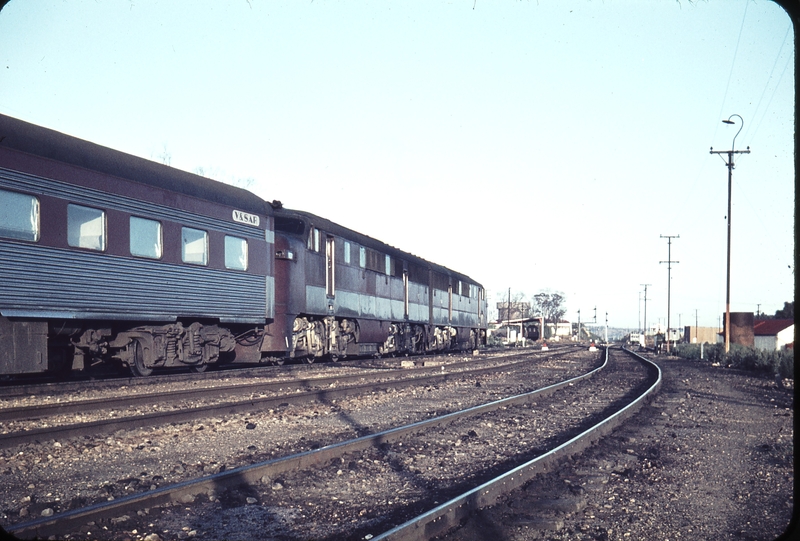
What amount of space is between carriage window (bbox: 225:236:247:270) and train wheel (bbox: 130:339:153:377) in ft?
8.05

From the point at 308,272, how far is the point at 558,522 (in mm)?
12980

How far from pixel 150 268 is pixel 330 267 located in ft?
23.4

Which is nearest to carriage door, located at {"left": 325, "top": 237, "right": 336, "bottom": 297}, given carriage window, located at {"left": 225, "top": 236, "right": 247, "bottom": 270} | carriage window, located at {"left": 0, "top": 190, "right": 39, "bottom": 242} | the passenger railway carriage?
the passenger railway carriage

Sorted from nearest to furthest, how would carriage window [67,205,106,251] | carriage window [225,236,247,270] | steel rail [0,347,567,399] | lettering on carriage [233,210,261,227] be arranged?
steel rail [0,347,567,399] → carriage window [67,205,106,251] → carriage window [225,236,247,270] → lettering on carriage [233,210,261,227]

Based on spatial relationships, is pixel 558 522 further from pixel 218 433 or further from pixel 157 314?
pixel 157 314

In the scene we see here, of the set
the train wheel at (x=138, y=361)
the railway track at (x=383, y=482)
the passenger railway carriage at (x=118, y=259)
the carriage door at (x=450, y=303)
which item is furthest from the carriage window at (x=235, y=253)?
the carriage door at (x=450, y=303)

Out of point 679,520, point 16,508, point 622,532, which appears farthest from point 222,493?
point 679,520

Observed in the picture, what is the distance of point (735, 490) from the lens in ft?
19.6

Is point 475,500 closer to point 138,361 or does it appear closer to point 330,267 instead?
point 138,361

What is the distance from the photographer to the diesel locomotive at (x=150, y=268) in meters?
9.56

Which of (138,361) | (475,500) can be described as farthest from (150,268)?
(475,500)

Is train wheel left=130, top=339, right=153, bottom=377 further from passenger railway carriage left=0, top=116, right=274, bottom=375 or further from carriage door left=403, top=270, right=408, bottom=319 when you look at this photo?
carriage door left=403, top=270, right=408, bottom=319

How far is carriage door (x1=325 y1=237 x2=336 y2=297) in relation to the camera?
18348mm

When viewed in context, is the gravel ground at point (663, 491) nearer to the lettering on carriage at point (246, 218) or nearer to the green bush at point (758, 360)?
the lettering on carriage at point (246, 218)
